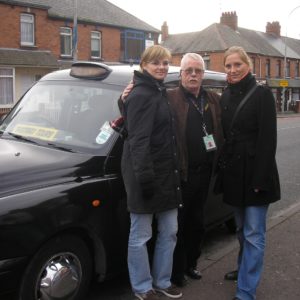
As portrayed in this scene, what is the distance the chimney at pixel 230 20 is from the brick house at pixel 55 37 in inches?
687

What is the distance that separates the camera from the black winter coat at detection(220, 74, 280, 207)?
11.5 feet

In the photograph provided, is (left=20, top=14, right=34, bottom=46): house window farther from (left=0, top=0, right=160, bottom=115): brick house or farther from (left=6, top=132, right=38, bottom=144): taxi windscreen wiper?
(left=6, top=132, right=38, bottom=144): taxi windscreen wiper

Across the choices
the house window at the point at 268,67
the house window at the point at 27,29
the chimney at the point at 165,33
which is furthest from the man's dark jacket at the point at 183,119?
the chimney at the point at 165,33

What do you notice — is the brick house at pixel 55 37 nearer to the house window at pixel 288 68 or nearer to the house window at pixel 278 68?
the house window at pixel 278 68

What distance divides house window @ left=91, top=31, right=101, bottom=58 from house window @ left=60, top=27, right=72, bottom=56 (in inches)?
80.6

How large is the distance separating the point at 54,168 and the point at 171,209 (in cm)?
91

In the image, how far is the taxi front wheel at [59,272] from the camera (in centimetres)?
305

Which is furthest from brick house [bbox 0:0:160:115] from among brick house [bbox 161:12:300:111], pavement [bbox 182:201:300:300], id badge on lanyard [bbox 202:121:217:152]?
id badge on lanyard [bbox 202:121:217:152]

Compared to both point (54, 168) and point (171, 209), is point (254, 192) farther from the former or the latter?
point (54, 168)

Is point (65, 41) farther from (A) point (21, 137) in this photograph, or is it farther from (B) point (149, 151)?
(B) point (149, 151)

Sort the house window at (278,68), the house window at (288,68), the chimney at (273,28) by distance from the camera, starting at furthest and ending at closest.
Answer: the chimney at (273,28), the house window at (288,68), the house window at (278,68)

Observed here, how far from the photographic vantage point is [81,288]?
345 cm

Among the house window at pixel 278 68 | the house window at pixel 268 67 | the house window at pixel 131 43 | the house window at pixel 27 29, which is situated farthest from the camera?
the house window at pixel 278 68

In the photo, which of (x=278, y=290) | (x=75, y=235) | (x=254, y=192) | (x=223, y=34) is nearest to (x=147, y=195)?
(x=75, y=235)
